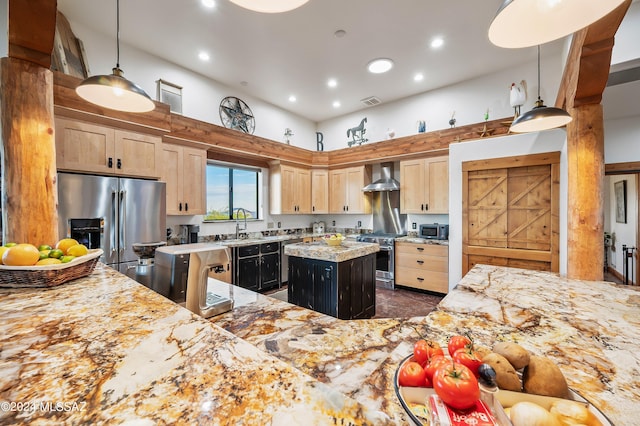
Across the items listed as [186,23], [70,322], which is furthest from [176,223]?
[70,322]

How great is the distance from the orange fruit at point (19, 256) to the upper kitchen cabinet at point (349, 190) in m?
4.90

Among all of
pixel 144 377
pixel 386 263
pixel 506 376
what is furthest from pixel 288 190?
pixel 506 376

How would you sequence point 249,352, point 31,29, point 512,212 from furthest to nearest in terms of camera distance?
point 512,212, point 31,29, point 249,352

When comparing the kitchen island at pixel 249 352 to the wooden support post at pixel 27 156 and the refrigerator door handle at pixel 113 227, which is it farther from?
the refrigerator door handle at pixel 113 227

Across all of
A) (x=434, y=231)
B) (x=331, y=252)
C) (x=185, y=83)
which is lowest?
(x=331, y=252)

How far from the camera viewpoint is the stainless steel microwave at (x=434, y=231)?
4480 mm

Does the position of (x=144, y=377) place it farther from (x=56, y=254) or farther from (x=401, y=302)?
(x=401, y=302)

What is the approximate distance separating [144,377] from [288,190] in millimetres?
4884

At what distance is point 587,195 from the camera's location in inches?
89.1

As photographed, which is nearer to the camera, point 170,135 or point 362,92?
point 170,135

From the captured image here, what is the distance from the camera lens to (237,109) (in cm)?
491

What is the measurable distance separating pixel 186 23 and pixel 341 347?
3.95 metres

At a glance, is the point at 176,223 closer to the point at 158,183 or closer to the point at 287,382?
the point at 158,183

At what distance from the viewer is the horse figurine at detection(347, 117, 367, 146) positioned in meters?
5.83
